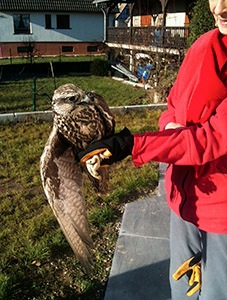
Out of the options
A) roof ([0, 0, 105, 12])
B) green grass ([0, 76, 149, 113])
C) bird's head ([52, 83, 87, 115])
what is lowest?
green grass ([0, 76, 149, 113])

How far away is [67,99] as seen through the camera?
1.61 m

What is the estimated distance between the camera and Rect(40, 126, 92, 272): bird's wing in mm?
1761

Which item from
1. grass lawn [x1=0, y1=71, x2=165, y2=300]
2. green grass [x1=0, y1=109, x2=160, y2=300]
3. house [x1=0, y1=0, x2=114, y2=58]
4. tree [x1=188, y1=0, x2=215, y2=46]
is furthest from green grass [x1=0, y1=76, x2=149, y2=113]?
house [x1=0, y1=0, x2=114, y2=58]

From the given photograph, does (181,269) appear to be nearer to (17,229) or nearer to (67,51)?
(17,229)

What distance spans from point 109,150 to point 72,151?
523 millimetres

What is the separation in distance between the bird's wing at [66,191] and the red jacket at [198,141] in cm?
52

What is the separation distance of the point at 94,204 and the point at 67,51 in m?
21.6

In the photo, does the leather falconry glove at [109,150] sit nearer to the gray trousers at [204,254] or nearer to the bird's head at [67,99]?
the bird's head at [67,99]

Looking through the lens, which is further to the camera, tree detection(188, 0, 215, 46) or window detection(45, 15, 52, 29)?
window detection(45, 15, 52, 29)

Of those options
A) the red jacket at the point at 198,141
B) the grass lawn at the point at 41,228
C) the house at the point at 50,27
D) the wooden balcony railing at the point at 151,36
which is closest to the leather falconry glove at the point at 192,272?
the red jacket at the point at 198,141

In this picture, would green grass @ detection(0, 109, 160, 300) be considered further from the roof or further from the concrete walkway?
the roof

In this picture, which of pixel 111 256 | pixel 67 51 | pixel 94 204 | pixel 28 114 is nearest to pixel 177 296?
pixel 111 256

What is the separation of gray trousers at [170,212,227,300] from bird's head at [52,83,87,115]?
2.54ft

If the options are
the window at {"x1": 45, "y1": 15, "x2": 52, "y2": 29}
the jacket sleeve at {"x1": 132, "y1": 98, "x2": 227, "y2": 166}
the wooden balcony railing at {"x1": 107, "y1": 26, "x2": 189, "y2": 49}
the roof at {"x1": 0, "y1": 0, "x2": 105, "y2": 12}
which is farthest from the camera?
the window at {"x1": 45, "y1": 15, "x2": 52, "y2": 29}
